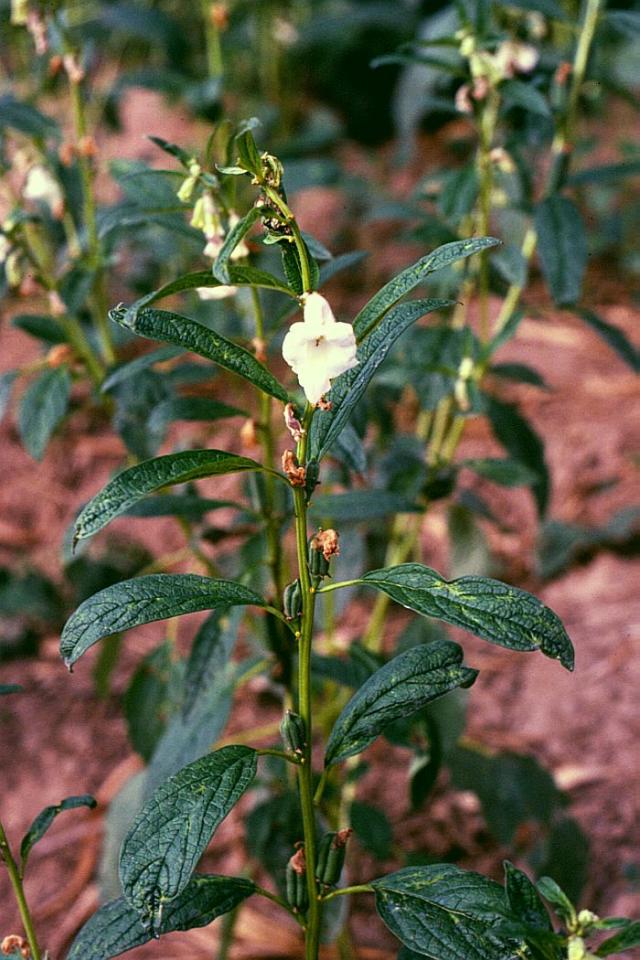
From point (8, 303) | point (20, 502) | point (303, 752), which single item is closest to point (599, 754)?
point (303, 752)

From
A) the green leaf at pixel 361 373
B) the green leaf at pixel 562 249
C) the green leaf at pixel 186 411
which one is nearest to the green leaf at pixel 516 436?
the green leaf at pixel 562 249

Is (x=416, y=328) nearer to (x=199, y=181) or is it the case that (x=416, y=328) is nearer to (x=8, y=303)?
(x=199, y=181)

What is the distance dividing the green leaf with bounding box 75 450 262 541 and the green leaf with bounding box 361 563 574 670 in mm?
142

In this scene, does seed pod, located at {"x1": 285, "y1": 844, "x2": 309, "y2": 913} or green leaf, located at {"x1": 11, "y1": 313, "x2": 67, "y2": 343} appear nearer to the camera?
seed pod, located at {"x1": 285, "y1": 844, "x2": 309, "y2": 913}

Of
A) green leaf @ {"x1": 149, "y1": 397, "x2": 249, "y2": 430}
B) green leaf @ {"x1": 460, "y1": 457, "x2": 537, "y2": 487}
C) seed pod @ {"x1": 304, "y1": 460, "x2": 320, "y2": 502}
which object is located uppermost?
seed pod @ {"x1": 304, "y1": 460, "x2": 320, "y2": 502}

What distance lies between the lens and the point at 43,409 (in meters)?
1.20

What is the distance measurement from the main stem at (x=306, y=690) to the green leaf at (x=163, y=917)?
Answer: 0.17 feet

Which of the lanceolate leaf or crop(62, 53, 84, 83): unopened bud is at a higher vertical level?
crop(62, 53, 84, 83): unopened bud

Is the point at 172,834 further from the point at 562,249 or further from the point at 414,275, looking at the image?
the point at 562,249

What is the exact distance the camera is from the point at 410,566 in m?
0.74

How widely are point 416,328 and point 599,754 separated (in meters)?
0.73

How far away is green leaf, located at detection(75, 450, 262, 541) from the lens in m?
0.69

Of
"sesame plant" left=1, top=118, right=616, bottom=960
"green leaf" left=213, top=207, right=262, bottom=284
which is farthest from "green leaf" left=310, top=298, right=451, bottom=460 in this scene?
"green leaf" left=213, top=207, right=262, bottom=284

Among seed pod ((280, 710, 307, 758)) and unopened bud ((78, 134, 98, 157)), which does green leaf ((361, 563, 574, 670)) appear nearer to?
seed pod ((280, 710, 307, 758))
